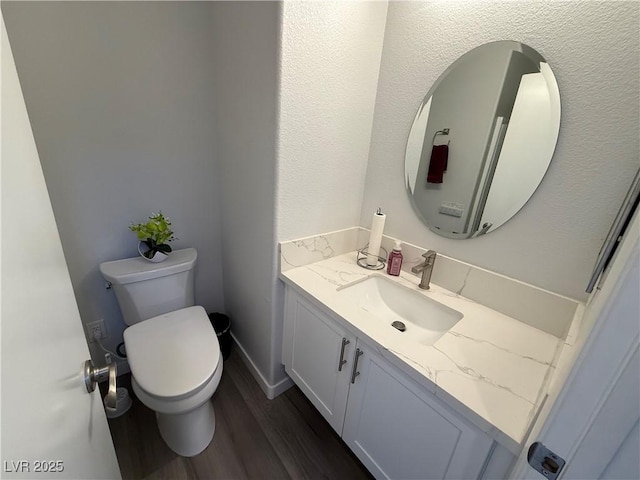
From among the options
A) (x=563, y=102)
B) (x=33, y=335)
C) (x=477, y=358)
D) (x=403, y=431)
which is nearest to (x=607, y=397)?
(x=477, y=358)

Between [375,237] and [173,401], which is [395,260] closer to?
[375,237]

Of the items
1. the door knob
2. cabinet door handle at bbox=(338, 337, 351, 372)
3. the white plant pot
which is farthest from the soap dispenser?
the white plant pot

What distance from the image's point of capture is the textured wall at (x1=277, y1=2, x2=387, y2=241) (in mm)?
985

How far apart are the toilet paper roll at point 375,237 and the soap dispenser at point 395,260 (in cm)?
9

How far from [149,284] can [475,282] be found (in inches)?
60.5

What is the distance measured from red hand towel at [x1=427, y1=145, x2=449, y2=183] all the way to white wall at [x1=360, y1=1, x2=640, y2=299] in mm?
200

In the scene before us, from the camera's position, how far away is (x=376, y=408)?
0.93 metres

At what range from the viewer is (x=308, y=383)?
1.25 m

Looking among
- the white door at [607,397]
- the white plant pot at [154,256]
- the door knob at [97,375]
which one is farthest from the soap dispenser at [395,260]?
the white plant pot at [154,256]

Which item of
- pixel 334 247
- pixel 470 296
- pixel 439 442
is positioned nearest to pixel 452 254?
pixel 470 296

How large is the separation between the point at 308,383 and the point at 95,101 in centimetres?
163

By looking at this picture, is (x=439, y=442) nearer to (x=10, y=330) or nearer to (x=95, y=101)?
(x=10, y=330)

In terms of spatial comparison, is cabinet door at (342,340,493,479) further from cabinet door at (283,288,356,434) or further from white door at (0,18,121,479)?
white door at (0,18,121,479)

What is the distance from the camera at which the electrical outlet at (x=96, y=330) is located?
141 centimetres
